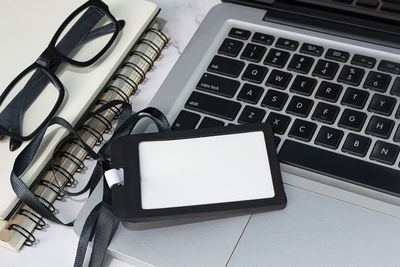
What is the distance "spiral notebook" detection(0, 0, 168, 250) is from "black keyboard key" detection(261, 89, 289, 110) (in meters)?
0.17

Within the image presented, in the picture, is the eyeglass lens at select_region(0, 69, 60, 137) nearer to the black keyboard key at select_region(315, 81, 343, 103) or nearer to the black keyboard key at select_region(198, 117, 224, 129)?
the black keyboard key at select_region(198, 117, 224, 129)

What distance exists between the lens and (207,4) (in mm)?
745

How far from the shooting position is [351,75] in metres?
0.59

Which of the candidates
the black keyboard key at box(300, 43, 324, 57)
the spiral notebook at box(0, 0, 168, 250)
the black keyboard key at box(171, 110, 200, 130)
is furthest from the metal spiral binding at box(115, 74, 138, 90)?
the black keyboard key at box(300, 43, 324, 57)

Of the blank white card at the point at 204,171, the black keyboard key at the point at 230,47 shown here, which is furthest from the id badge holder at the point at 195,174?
the black keyboard key at the point at 230,47

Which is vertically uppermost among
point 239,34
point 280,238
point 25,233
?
point 239,34

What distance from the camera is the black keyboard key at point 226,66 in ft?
2.01

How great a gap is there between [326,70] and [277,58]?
0.06 metres

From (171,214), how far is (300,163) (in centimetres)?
14

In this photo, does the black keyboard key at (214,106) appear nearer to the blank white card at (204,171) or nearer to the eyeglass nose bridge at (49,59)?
the blank white card at (204,171)

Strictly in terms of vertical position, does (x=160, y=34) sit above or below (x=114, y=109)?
above

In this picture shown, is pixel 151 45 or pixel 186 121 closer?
pixel 186 121

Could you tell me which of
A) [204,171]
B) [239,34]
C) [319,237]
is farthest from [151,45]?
[319,237]

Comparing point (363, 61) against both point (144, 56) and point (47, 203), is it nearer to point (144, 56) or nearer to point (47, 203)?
point (144, 56)
